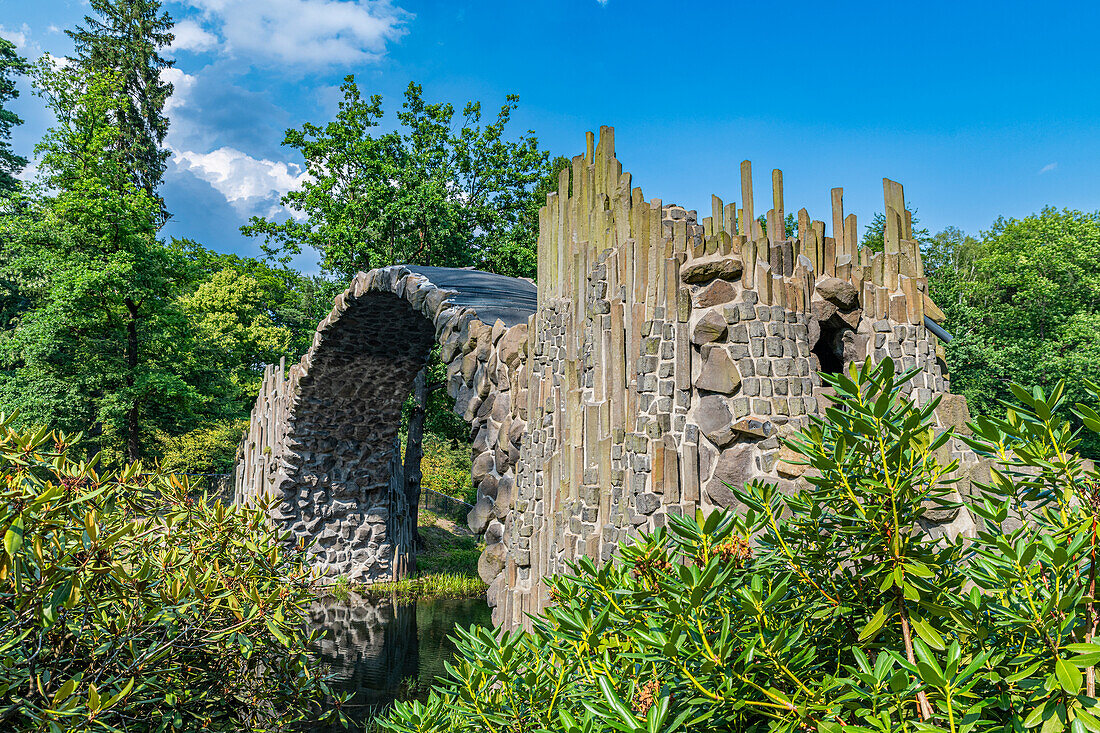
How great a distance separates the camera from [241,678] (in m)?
3.58

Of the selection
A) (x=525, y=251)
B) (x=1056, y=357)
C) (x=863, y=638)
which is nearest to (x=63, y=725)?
(x=863, y=638)

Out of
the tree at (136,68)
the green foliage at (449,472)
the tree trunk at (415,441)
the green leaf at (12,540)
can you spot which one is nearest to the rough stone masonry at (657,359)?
the green leaf at (12,540)

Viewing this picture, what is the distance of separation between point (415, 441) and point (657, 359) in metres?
10.9

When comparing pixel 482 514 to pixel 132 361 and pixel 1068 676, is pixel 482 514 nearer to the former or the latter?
pixel 1068 676

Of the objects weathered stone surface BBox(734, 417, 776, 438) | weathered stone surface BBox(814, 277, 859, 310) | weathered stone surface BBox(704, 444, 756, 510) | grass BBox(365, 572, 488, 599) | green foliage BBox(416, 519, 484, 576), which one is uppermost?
weathered stone surface BBox(814, 277, 859, 310)

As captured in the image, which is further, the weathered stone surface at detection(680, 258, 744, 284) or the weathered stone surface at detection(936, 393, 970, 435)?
the weathered stone surface at detection(680, 258, 744, 284)

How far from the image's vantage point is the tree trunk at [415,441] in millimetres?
13922

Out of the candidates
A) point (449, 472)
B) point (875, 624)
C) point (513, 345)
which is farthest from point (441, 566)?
point (875, 624)

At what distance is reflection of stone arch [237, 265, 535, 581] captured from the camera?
6773mm

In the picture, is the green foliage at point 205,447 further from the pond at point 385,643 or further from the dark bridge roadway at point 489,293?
the dark bridge roadway at point 489,293

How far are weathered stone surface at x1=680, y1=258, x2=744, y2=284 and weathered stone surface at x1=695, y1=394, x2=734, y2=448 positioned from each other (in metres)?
0.64

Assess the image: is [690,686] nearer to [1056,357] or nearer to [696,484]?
[696,484]

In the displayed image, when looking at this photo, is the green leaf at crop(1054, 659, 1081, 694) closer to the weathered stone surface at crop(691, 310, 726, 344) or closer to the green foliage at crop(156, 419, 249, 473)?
the weathered stone surface at crop(691, 310, 726, 344)

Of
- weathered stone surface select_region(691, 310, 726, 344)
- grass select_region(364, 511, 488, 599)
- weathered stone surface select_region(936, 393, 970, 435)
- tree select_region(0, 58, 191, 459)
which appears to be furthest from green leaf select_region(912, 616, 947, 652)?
tree select_region(0, 58, 191, 459)
